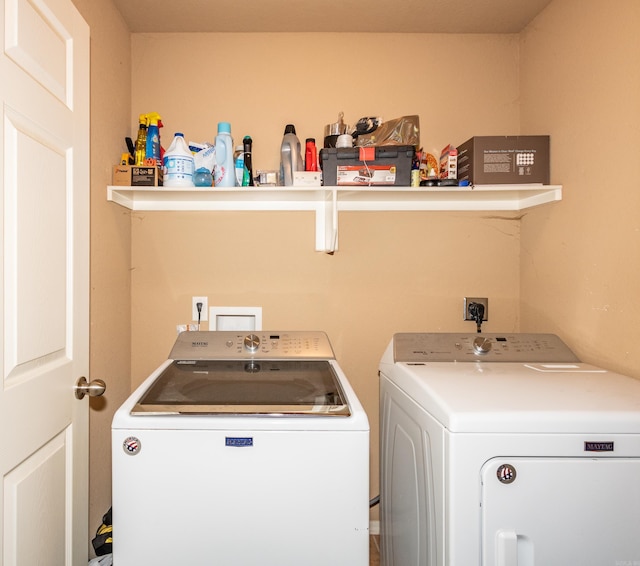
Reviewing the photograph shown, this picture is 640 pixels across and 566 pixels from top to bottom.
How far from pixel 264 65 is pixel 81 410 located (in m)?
1.71

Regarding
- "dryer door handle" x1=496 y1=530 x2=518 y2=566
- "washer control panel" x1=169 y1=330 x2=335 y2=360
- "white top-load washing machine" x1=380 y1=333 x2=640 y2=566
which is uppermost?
"washer control panel" x1=169 y1=330 x2=335 y2=360

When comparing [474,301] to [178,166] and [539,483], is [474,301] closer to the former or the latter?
[539,483]

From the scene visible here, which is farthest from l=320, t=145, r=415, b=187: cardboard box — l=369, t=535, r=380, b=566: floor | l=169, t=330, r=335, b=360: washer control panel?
l=369, t=535, r=380, b=566: floor

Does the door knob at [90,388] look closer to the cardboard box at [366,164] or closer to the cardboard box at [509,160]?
the cardboard box at [366,164]

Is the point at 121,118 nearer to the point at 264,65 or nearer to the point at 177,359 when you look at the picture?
the point at 264,65

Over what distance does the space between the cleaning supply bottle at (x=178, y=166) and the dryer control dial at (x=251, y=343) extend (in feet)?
2.32

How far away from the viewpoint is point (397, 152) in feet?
5.79

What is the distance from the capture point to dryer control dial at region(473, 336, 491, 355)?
5.38 feet

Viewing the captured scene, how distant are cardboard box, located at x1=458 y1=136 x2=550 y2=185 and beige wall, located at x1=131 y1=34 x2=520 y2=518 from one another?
0.32 meters

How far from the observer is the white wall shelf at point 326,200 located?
187 centimetres

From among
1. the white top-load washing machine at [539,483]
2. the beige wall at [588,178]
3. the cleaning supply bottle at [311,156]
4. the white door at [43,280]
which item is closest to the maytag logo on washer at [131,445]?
the white door at [43,280]

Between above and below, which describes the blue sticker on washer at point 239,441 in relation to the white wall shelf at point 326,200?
below

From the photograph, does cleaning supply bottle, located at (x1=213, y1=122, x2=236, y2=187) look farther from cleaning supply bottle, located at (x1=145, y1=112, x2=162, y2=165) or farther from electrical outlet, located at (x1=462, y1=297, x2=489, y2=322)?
electrical outlet, located at (x1=462, y1=297, x2=489, y2=322)

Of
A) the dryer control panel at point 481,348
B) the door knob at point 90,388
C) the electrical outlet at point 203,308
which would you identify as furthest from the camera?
the electrical outlet at point 203,308
